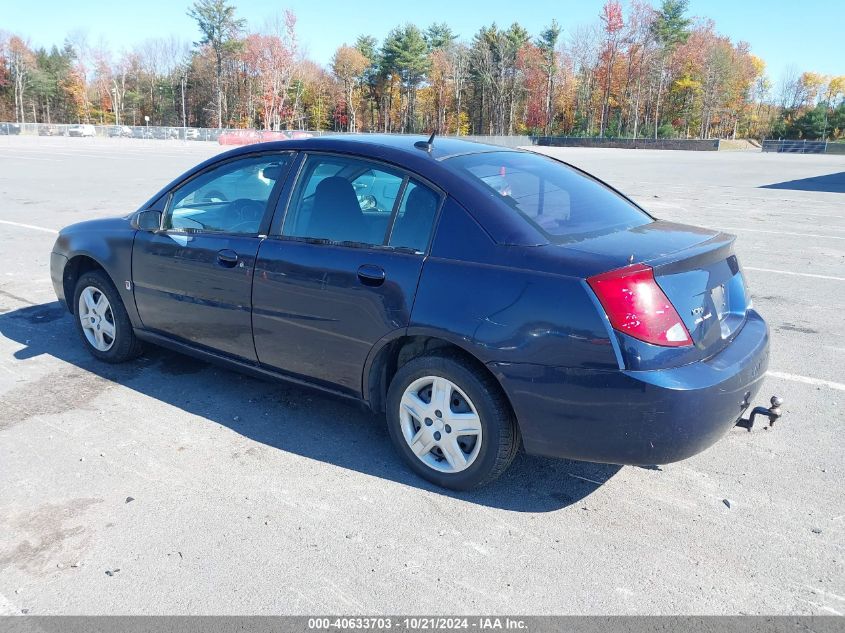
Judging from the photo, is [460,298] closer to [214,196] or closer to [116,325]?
[214,196]

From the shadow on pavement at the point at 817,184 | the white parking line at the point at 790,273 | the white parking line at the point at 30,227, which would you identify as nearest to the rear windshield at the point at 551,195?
the white parking line at the point at 790,273

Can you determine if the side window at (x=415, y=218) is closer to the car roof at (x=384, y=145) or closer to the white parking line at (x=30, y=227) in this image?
the car roof at (x=384, y=145)

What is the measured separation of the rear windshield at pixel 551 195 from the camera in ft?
10.8

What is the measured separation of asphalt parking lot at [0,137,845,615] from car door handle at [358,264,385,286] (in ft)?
3.17

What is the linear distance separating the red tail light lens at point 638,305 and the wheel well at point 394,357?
0.68 m

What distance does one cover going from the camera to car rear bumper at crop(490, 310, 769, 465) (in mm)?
2723

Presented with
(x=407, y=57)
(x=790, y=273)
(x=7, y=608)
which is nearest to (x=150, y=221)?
(x=7, y=608)

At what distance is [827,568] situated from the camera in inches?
105

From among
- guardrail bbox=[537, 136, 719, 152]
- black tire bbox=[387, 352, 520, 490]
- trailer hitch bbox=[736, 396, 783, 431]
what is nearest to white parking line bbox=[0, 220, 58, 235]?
black tire bbox=[387, 352, 520, 490]

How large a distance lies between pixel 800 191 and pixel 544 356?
787 inches

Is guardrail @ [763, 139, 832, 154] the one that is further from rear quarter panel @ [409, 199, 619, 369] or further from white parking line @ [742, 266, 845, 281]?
rear quarter panel @ [409, 199, 619, 369]

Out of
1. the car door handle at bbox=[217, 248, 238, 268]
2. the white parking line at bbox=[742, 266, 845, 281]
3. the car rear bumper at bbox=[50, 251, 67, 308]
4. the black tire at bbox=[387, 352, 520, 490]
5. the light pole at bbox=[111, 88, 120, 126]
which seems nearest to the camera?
the black tire at bbox=[387, 352, 520, 490]

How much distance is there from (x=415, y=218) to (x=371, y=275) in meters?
0.36

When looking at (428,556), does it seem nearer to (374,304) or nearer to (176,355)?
(374,304)
